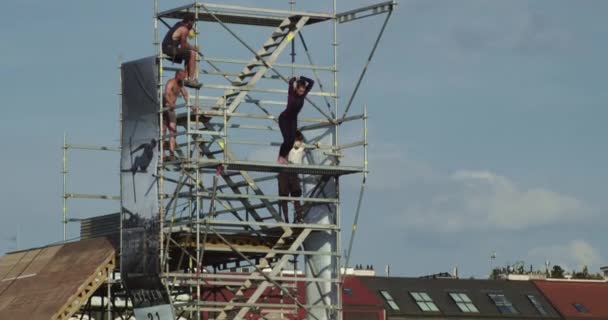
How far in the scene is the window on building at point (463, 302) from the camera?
125000mm

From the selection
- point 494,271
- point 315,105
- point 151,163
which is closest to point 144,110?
point 151,163

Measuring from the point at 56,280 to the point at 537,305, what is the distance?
64.3 meters

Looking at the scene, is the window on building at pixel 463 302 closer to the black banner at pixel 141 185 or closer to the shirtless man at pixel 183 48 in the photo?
the black banner at pixel 141 185

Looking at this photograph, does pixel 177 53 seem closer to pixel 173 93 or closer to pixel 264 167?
pixel 173 93

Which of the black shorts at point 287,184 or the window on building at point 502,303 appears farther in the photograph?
the window on building at point 502,303

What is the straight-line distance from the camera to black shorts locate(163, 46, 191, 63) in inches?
2643

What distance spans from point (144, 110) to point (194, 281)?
267 inches

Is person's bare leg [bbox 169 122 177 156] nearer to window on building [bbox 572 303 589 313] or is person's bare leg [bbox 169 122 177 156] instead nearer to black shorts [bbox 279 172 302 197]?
black shorts [bbox 279 172 302 197]

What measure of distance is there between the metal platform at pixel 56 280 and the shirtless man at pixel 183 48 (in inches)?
300

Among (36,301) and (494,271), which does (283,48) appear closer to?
(36,301)

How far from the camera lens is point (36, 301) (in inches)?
2751

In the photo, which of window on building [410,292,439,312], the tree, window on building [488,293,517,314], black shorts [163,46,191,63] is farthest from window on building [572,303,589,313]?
black shorts [163,46,191,63]

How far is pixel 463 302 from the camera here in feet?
412

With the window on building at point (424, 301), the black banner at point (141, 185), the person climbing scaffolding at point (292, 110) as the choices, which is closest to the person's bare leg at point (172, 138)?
the black banner at point (141, 185)
